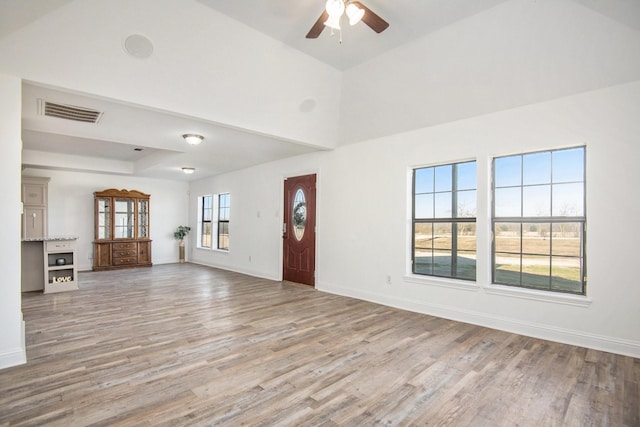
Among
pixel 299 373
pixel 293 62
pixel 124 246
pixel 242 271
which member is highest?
pixel 293 62

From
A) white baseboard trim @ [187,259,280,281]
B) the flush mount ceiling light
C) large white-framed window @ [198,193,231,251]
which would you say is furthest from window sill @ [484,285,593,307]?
large white-framed window @ [198,193,231,251]

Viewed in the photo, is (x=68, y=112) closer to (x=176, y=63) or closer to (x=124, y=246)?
(x=176, y=63)

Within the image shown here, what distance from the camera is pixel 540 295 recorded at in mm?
3490

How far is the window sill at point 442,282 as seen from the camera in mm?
4019

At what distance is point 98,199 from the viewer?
8.23 meters

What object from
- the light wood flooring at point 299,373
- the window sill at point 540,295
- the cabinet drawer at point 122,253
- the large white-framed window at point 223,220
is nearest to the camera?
the light wood flooring at point 299,373

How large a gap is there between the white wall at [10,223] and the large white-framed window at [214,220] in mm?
5611

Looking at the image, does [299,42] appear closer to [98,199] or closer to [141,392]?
[141,392]

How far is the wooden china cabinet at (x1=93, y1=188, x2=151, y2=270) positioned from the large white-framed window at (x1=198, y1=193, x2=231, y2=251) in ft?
4.69

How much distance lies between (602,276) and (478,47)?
2.67 metres

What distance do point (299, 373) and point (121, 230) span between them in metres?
7.90

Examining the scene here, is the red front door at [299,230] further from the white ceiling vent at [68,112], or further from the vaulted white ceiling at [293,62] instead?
the white ceiling vent at [68,112]

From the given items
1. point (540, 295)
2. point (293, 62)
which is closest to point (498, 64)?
point (293, 62)

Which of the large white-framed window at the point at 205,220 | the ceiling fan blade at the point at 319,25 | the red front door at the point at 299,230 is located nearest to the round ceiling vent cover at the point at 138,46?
the ceiling fan blade at the point at 319,25
